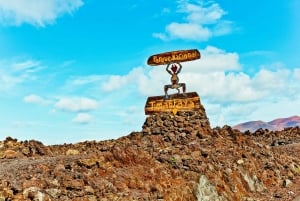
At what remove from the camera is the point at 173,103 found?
70.2 ft

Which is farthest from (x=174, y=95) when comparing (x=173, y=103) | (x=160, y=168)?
(x=160, y=168)

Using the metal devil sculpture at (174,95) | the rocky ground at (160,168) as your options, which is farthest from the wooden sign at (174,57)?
the rocky ground at (160,168)

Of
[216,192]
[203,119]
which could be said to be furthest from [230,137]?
[216,192]

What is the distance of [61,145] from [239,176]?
32.4ft

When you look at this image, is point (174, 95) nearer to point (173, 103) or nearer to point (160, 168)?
point (173, 103)

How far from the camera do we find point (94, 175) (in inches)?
500

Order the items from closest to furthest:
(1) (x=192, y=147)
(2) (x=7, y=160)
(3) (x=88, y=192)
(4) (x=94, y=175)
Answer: (3) (x=88, y=192) → (4) (x=94, y=175) → (2) (x=7, y=160) → (1) (x=192, y=147)

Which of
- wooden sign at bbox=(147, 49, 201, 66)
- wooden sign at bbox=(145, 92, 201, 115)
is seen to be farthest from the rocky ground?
wooden sign at bbox=(147, 49, 201, 66)

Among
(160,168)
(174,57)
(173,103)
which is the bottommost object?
(160,168)

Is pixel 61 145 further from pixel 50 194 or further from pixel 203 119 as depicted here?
pixel 50 194

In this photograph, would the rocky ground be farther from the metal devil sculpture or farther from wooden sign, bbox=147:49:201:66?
wooden sign, bbox=147:49:201:66

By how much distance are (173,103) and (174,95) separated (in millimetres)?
444

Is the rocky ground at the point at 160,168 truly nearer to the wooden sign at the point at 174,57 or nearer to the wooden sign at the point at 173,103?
the wooden sign at the point at 173,103

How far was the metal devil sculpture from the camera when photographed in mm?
21125
